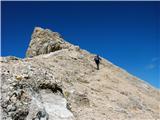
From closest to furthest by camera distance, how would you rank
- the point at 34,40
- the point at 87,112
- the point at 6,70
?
the point at 6,70
the point at 87,112
the point at 34,40

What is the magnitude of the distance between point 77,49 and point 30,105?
39.4 m

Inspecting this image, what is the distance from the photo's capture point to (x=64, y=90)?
97.4 feet

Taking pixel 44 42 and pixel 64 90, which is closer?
pixel 64 90

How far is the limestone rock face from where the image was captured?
16609 mm

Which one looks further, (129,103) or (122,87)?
(122,87)

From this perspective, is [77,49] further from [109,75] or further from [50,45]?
[109,75]

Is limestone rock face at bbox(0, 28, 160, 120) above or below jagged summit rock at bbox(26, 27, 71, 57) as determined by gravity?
below

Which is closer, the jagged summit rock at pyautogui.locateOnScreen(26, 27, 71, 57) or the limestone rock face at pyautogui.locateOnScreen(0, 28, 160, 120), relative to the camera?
the limestone rock face at pyautogui.locateOnScreen(0, 28, 160, 120)

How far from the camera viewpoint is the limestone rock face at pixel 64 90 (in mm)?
16609

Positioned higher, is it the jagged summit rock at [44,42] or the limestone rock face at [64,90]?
the jagged summit rock at [44,42]

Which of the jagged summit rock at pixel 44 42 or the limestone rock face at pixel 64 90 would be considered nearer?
the limestone rock face at pixel 64 90

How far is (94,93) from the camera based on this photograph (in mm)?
34094

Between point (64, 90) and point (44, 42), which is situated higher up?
point (44, 42)

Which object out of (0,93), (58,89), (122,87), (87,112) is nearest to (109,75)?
(122,87)
